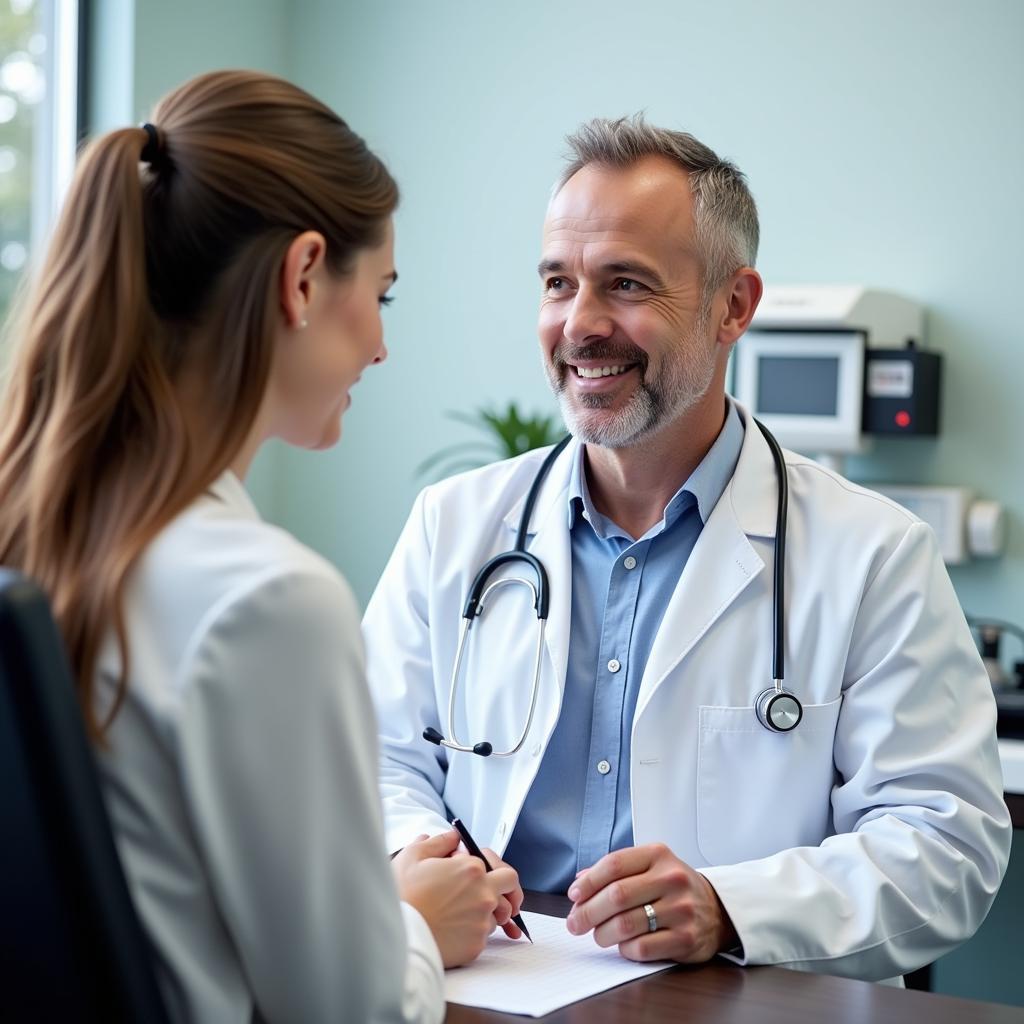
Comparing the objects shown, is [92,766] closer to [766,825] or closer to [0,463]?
[0,463]

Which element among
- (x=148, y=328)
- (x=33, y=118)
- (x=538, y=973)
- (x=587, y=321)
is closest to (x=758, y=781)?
(x=538, y=973)

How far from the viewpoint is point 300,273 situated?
0.96 metres

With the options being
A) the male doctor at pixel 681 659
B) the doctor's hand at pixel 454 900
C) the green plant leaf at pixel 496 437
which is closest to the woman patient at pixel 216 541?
the doctor's hand at pixel 454 900

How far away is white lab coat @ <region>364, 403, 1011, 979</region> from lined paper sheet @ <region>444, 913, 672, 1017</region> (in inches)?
6.2

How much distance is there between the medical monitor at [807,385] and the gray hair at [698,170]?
0.88 m

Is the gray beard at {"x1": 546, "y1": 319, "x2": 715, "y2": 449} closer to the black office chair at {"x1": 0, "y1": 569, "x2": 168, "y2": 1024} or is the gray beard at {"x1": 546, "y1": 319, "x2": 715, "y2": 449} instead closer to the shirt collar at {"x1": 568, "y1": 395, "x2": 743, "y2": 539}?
the shirt collar at {"x1": 568, "y1": 395, "x2": 743, "y2": 539}

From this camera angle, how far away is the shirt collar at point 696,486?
68.2 inches

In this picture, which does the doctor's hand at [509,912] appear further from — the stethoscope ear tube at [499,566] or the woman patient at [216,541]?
the stethoscope ear tube at [499,566]

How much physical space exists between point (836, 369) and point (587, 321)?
109 centimetres

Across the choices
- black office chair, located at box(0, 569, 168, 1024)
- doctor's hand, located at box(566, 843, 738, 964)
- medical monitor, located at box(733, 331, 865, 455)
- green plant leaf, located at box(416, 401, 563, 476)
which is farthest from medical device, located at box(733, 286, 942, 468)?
black office chair, located at box(0, 569, 168, 1024)

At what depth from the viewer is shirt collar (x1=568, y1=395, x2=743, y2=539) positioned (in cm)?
173

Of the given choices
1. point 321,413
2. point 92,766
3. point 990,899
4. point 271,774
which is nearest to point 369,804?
point 271,774

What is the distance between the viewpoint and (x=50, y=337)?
0.90 meters

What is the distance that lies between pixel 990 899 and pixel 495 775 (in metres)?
0.60
